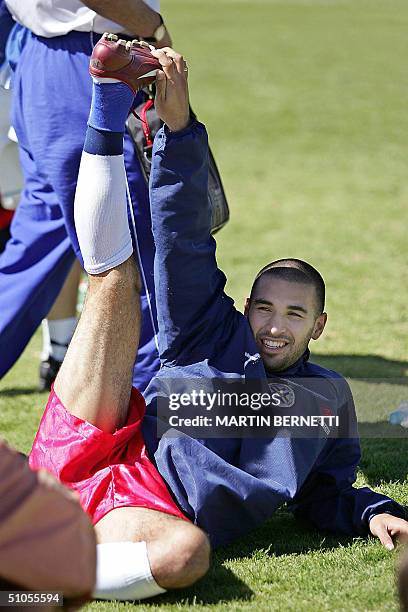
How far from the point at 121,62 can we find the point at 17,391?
7.12 ft

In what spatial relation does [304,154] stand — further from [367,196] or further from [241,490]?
[241,490]

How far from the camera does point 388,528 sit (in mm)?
3107

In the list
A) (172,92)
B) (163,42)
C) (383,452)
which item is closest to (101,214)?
(172,92)

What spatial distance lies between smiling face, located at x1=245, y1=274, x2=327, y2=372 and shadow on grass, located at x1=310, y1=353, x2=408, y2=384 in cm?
158

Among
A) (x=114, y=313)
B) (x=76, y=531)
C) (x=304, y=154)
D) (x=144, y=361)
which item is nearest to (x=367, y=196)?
(x=304, y=154)

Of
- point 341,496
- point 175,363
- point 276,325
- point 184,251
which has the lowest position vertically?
point 341,496

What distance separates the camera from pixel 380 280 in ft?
21.5

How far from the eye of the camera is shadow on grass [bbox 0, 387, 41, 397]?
485 centimetres

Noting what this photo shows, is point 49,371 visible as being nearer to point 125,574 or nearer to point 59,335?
point 59,335

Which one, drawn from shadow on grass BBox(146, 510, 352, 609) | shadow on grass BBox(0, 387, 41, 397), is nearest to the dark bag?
shadow on grass BBox(146, 510, 352, 609)

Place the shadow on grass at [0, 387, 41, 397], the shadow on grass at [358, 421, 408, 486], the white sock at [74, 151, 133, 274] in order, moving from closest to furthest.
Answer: the white sock at [74, 151, 133, 274] → the shadow on grass at [358, 421, 408, 486] → the shadow on grass at [0, 387, 41, 397]

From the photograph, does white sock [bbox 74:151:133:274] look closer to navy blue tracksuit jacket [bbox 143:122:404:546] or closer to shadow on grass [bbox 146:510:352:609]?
navy blue tracksuit jacket [bbox 143:122:404:546]

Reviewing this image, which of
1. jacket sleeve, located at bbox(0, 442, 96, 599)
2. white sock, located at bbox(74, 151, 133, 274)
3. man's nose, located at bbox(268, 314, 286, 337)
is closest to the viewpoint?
jacket sleeve, located at bbox(0, 442, 96, 599)

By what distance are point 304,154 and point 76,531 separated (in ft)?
30.7
